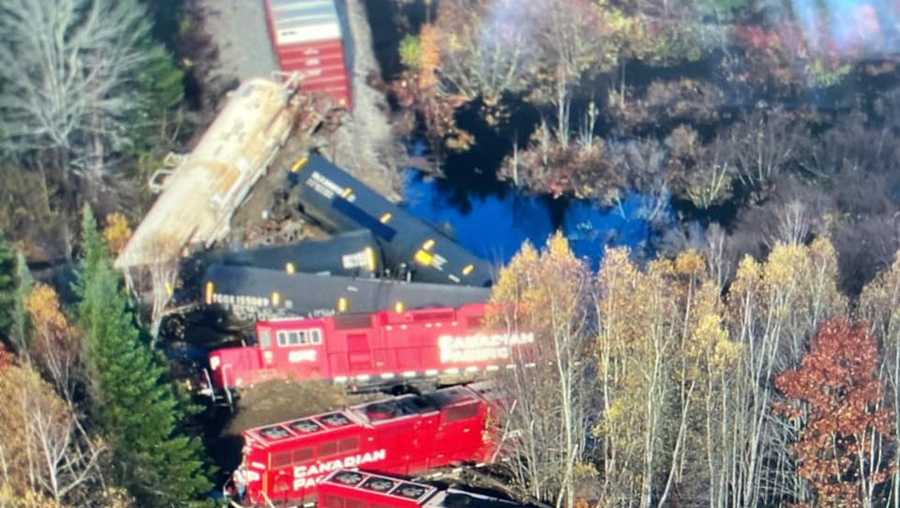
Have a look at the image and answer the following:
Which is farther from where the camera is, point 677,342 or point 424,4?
point 424,4

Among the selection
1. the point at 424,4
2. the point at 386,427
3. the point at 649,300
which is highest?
the point at 424,4

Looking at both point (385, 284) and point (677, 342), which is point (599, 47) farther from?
point (677, 342)

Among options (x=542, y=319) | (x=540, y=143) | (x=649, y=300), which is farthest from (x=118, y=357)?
(x=540, y=143)

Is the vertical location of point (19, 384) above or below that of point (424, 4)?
below

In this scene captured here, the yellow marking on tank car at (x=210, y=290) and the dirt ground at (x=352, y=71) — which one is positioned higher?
the dirt ground at (x=352, y=71)

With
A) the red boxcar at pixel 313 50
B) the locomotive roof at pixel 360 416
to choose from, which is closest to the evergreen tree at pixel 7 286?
the locomotive roof at pixel 360 416

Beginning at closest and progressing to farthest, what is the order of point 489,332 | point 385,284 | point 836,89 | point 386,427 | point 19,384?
point 19,384 < point 386,427 < point 489,332 < point 385,284 < point 836,89

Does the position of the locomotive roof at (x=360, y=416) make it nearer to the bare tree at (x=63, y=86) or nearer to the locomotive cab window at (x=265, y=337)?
the locomotive cab window at (x=265, y=337)
